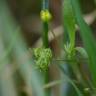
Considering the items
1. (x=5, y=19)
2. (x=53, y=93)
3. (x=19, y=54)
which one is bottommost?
(x=53, y=93)

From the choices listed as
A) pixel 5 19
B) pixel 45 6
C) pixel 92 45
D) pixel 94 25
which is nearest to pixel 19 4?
pixel 5 19

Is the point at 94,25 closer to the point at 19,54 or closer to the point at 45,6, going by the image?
the point at 19,54

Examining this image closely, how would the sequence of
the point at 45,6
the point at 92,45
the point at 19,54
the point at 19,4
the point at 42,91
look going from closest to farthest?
the point at 92,45 → the point at 45,6 → the point at 42,91 → the point at 19,54 → the point at 19,4

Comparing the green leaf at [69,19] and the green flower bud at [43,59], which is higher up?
the green leaf at [69,19]

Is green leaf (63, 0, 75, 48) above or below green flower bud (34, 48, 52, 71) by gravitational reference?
above

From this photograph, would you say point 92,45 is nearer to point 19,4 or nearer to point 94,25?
point 94,25

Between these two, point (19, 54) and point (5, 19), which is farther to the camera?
point (5, 19)

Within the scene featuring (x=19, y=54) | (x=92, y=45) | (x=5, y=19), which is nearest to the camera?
(x=92, y=45)

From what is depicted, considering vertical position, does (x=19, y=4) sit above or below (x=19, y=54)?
above

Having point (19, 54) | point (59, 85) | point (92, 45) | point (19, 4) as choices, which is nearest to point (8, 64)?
point (19, 54)
